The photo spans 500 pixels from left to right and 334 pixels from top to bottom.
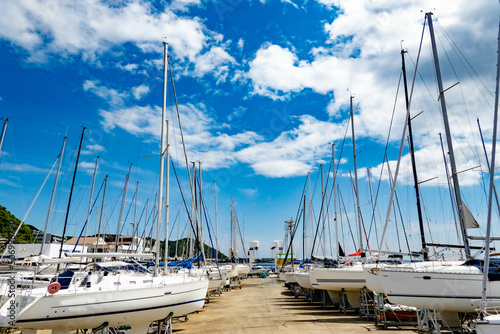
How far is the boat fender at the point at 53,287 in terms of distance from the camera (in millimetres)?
9001

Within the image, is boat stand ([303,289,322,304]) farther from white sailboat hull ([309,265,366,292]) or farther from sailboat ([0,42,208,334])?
sailboat ([0,42,208,334])

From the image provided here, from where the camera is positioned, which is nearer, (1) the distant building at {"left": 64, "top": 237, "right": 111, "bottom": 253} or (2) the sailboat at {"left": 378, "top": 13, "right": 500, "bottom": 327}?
(2) the sailboat at {"left": 378, "top": 13, "right": 500, "bottom": 327}

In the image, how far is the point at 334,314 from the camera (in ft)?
63.2

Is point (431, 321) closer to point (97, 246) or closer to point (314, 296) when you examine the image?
point (314, 296)

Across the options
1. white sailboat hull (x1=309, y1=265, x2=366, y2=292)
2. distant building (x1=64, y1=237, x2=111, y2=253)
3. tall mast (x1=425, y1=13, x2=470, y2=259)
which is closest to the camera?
tall mast (x1=425, y1=13, x2=470, y2=259)

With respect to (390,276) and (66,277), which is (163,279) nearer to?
(66,277)

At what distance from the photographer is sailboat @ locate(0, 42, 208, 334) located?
888 centimetres

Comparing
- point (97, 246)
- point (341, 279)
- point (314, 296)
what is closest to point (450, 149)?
point (341, 279)

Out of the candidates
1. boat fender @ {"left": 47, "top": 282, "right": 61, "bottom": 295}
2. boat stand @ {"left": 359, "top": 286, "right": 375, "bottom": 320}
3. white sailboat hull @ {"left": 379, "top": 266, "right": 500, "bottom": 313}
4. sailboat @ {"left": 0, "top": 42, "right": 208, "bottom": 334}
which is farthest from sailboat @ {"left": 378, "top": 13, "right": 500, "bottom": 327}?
boat fender @ {"left": 47, "top": 282, "right": 61, "bottom": 295}

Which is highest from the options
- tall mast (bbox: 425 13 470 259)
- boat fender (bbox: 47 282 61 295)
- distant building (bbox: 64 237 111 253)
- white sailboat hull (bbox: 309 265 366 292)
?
tall mast (bbox: 425 13 470 259)

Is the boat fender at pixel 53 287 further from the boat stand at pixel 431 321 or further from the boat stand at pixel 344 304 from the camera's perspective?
the boat stand at pixel 344 304

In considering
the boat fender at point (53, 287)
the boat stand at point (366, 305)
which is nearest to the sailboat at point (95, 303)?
the boat fender at point (53, 287)

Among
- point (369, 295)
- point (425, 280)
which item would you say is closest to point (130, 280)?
point (425, 280)

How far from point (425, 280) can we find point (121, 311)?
10.5 meters
